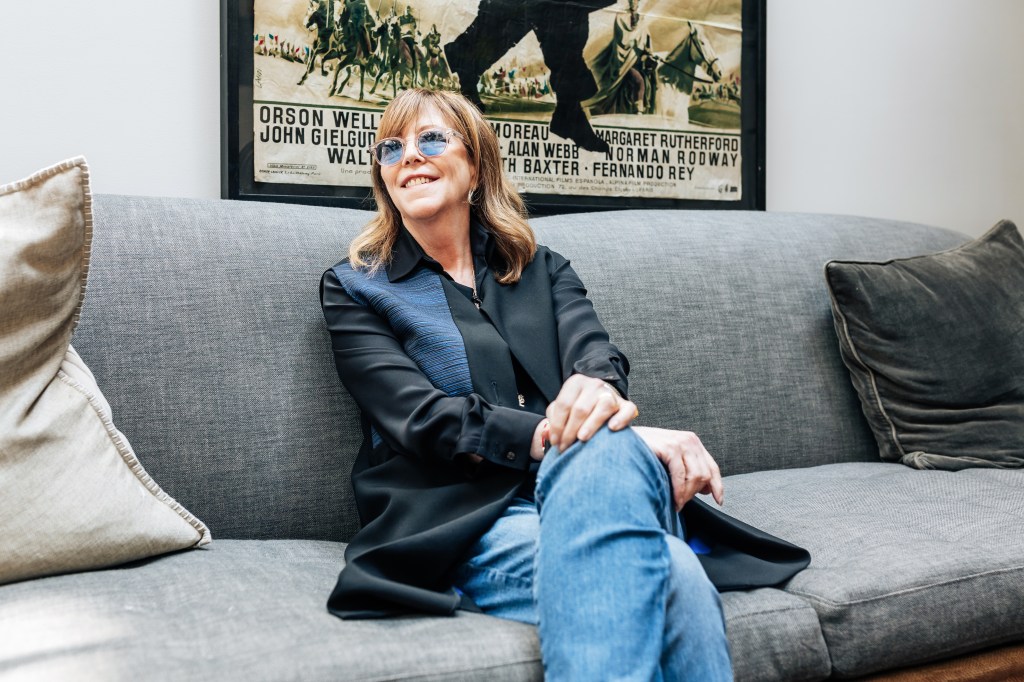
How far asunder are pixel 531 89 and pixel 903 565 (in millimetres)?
1451

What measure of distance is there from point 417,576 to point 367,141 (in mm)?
1218

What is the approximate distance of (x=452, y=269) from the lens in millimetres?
1771

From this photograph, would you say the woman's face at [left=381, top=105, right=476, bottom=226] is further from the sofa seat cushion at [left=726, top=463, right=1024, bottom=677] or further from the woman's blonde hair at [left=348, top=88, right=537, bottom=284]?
the sofa seat cushion at [left=726, top=463, right=1024, bottom=677]

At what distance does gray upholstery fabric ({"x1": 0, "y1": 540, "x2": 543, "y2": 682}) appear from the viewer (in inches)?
41.3

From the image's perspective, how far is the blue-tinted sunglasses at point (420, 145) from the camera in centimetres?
172

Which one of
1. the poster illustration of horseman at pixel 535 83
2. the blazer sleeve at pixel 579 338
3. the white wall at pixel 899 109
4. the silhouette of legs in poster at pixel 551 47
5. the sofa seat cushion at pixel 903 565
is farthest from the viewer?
the white wall at pixel 899 109

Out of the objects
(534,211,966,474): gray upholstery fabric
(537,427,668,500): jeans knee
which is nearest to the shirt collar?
(534,211,966,474): gray upholstery fabric

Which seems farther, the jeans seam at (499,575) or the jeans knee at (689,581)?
the jeans seam at (499,575)

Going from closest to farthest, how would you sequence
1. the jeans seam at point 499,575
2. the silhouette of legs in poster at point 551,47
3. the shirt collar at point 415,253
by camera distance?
the jeans seam at point 499,575 → the shirt collar at point 415,253 → the silhouette of legs in poster at point 551,47

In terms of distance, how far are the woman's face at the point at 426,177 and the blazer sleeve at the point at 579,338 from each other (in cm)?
25

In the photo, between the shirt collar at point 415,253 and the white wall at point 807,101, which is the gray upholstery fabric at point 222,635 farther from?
the white wall at point 807,101

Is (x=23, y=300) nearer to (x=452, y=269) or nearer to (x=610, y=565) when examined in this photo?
(x=452, y=269)

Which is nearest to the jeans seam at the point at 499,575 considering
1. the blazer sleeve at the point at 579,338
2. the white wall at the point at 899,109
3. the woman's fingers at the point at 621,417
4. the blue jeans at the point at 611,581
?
the blue jeans at the point at 611,581

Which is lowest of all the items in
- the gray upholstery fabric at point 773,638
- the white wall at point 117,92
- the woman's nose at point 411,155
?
the gray upholstery fabric at point 773,638
